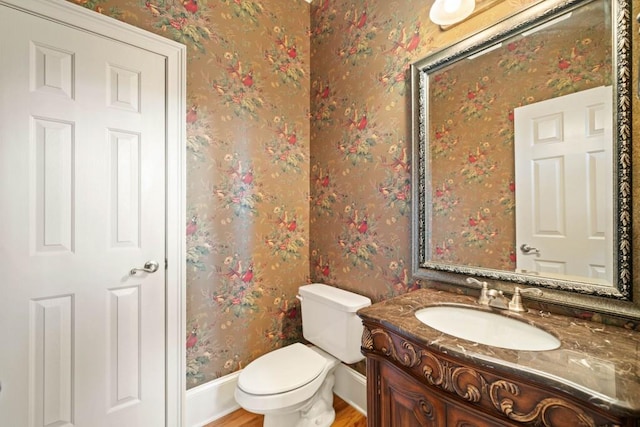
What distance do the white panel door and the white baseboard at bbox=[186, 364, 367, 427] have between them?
165 millimetres

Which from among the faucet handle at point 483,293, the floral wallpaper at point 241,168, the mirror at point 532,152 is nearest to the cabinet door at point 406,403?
the faucet handle at point 483,293

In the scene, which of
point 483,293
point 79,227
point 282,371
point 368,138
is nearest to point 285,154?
point 368,138

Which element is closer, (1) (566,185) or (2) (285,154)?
(1) (566,185)

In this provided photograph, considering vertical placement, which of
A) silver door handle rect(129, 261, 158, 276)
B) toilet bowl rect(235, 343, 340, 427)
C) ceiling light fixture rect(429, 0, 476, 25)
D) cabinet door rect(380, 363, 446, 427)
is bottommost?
toilet bowl rect(235, 343, 340, 427)

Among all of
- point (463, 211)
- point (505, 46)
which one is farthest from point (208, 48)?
point (463, 211)

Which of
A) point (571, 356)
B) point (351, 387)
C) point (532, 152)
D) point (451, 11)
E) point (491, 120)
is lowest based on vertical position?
point (351, 387)

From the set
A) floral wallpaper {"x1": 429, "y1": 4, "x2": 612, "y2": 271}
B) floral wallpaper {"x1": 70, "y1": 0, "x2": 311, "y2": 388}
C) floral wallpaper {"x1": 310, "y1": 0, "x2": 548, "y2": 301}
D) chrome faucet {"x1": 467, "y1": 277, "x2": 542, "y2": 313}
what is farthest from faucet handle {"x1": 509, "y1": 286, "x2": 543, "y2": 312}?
floral wallpaper {"x1": 70, "y1": 0, "x2": 311, "y2": 388}

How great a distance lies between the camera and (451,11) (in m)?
1.19

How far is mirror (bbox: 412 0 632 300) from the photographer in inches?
34.9

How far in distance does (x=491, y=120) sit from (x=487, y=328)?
32.7 inches

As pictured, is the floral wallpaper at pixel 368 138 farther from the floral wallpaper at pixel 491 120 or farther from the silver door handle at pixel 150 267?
the silver door handle at pixel 150 267

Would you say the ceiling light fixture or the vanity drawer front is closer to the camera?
the vanity drawer front

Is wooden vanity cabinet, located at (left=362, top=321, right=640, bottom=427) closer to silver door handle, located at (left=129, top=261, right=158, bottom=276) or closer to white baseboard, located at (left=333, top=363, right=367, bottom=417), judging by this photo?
white baseboard, located at (left=333, top=363, right=367, bottom=417)

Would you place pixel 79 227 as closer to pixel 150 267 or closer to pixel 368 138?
pixel 150 267
